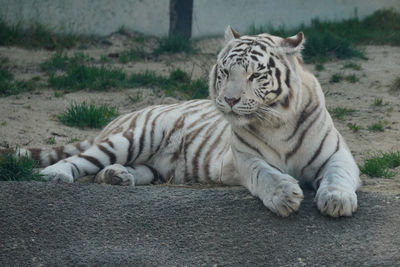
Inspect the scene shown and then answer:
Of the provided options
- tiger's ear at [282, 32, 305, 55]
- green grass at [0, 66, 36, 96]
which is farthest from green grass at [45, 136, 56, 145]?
tiger's ear at [282, 32, 305, 55]

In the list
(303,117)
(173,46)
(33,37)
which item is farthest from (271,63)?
(33,37)

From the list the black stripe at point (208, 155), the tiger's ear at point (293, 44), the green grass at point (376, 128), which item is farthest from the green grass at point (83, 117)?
the tiger's ear at point (293, 44)

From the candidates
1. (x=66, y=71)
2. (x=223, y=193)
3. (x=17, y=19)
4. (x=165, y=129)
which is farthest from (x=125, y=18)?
(x=223, y=193)

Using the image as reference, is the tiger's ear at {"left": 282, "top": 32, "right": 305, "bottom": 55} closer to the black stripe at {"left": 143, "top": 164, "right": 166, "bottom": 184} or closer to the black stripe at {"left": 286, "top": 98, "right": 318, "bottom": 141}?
the black stripe at {"left": 286, "top": 98, "right": 318, "bottom": 141}

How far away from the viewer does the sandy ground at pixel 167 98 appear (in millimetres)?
5871

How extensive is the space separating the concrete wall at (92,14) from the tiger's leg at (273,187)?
21.4 feet

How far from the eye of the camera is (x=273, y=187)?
3.60 metres

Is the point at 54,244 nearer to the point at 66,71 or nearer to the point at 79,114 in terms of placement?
the point at 79,114

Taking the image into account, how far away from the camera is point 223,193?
13.0ft

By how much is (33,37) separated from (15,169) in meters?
5.41

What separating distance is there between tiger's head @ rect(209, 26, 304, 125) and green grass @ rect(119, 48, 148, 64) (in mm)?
4908

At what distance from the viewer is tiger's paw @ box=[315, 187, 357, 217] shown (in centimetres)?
352

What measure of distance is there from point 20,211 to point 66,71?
469 centimetres

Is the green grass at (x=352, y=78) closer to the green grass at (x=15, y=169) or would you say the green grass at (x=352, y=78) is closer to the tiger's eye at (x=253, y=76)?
the tiger's eye at (x=253, y=76)
